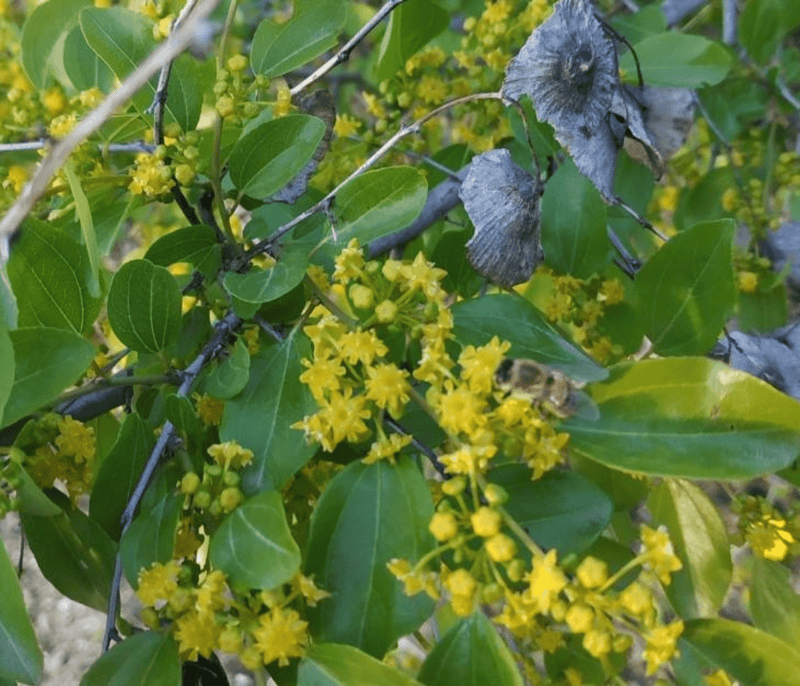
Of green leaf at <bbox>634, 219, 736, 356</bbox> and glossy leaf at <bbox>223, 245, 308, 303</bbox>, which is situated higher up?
glossy leaf at <bbox>223, 245, 308, 303</bbox>

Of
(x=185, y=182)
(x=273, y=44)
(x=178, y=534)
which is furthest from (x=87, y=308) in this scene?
(x=273, y=44)

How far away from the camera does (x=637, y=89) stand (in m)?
1.69

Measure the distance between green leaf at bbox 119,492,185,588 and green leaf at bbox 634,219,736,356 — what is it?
2.40 ft

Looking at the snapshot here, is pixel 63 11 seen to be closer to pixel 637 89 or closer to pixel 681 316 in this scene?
pixel 637 89

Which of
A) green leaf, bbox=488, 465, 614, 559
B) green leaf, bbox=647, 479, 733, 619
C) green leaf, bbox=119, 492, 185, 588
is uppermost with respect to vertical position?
green leaf, bbox=119, 492, 185, 588

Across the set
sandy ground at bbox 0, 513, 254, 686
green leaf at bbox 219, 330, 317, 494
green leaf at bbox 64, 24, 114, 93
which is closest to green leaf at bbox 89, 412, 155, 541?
green leaf at bbox 219, 330, 317, 494

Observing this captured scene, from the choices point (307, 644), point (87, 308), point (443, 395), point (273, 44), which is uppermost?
point (273, 44)

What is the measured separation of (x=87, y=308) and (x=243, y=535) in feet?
1.27

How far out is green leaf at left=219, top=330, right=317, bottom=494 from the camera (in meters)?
1.03

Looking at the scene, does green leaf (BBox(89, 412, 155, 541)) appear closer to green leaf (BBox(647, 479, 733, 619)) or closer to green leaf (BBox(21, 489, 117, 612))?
green leaf (BBox(21, 489, 117, 612))

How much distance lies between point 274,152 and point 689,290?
24.4 inches

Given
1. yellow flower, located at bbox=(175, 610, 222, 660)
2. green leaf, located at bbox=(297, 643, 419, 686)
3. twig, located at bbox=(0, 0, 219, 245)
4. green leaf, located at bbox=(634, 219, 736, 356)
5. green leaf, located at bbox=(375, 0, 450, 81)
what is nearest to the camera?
twig, located at bbox=(0, 0, 219, 245)

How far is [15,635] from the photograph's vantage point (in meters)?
0.96

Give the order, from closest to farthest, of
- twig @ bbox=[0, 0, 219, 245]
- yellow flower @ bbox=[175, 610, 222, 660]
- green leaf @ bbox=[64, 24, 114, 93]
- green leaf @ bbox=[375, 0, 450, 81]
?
twig @ bbox=[0, 0, 219, 245], yellow flower @ bbox=[175, 610, 222, 660], green leaf @ bbox=[64, 24, 114, 93], green leaf @ bbox=[375, 0, 450, 81]
